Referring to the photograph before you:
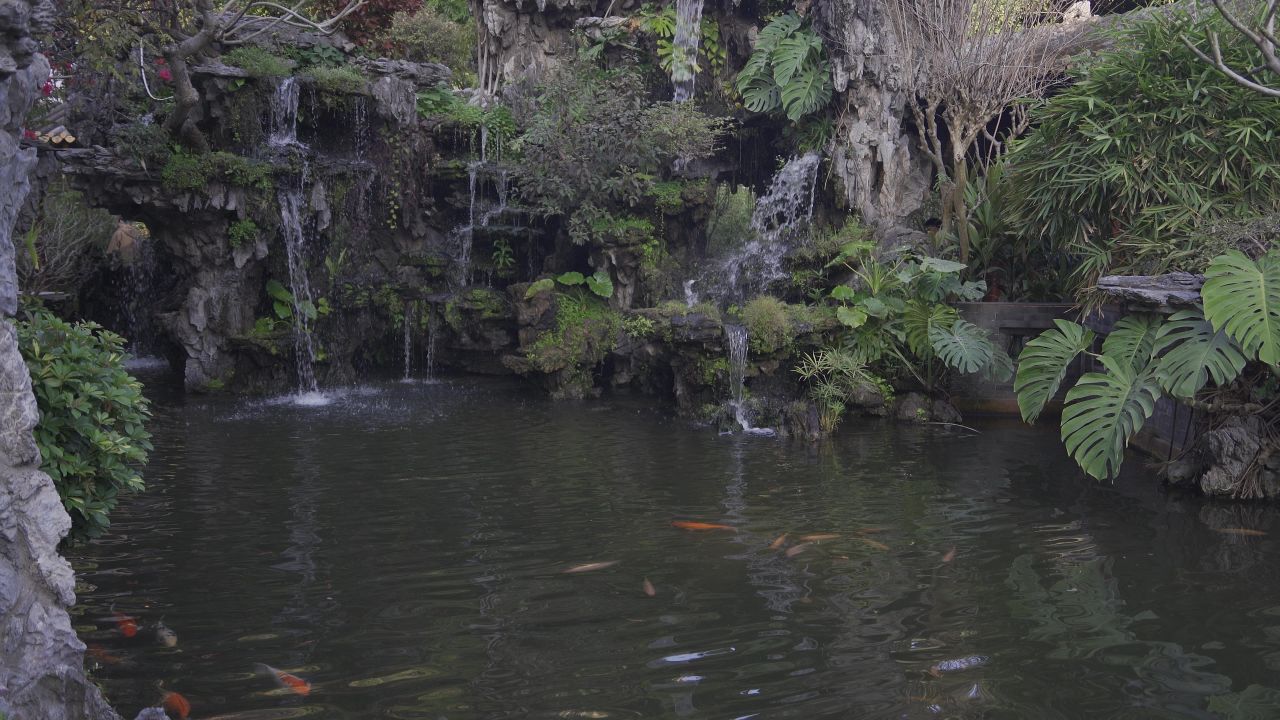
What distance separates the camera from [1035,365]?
10547 mm

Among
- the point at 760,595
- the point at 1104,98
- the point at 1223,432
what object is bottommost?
the point at 760,595

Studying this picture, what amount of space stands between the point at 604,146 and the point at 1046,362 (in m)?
7.64

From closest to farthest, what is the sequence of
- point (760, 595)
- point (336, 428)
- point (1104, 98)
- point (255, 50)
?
point (760, 595) → point (1104, 98) → point (336, 428) → point (255, 50)

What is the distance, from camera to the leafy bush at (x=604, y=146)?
597 inches

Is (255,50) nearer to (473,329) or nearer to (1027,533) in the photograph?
(473,329)

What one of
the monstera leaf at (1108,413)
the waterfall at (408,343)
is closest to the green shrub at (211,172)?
the waterfall at (408,343)

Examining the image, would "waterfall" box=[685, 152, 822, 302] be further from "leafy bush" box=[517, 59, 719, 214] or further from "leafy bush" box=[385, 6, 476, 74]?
"leafy bush" box=[385, 6, 476, 74]

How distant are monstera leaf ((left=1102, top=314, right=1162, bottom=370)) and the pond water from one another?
1.29 m

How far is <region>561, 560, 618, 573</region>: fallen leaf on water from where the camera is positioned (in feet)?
23.9

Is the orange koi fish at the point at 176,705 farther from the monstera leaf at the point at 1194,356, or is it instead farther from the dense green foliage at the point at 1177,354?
the monstera leaf at the point at 1194,356

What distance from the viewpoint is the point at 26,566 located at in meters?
4.42

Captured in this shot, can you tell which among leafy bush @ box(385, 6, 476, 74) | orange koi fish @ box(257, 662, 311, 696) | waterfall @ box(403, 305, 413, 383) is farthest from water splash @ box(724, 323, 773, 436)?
leafy bush @ box(385, 6, 476, 74)

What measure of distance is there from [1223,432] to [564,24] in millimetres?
13746

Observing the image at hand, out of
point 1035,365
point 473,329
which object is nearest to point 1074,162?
point 1035,365
